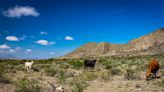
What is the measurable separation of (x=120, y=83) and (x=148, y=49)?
129079 millimetres

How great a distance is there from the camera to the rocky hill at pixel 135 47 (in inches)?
5458

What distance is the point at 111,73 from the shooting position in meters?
18.8

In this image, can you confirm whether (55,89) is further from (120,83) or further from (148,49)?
(148,49)

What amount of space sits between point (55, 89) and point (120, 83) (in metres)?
3.66

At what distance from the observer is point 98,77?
1717cm

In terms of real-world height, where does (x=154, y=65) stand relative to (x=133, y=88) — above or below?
above

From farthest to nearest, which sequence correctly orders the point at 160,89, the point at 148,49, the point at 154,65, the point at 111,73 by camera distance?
the point at 148,49
the point at 111,73
the point at 154,65
the point at 160,89

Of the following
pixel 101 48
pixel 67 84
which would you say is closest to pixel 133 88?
pixel 67 84

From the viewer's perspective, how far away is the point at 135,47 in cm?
15250

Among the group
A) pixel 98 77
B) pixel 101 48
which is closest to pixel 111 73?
pixel 98 77

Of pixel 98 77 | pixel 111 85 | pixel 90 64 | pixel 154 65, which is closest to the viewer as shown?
pixel 111 85

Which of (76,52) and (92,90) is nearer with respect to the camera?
(92,90)

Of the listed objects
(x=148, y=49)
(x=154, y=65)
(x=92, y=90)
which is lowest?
(x=92, y=90)

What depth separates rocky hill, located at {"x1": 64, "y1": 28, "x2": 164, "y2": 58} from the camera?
455 ft
